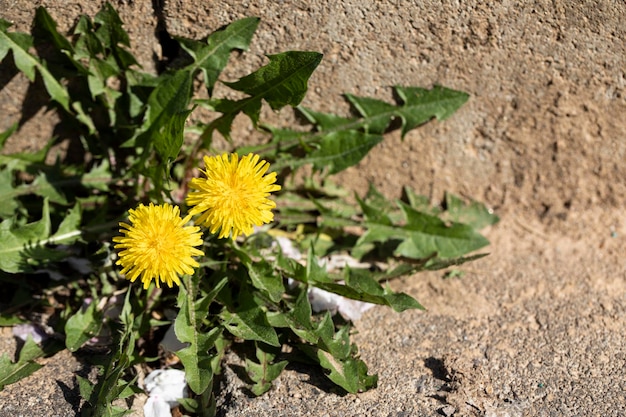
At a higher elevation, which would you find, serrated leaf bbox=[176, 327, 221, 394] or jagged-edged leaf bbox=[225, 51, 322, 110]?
jagged-edged leaf bbox=[225, 51, 322, 110]

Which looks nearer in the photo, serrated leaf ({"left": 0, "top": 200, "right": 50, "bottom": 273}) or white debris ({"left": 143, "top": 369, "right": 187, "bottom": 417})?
white debris ({"left": 143, "top": 369, "right": 187, "bottom": 417})

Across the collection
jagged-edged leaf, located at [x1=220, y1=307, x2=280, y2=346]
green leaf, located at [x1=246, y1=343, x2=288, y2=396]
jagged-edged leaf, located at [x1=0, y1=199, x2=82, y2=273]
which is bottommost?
green leaf, located at [x1=246, y1=343, x2=288, y2=396]

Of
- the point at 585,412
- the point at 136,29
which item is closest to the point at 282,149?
the point at 136,29

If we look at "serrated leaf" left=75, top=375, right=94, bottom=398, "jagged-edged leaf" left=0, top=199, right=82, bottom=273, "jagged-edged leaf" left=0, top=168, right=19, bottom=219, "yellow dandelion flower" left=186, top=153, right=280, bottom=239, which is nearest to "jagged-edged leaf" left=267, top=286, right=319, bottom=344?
"yellow dandelion flower" left=186, top=153, right=280, bottom=239

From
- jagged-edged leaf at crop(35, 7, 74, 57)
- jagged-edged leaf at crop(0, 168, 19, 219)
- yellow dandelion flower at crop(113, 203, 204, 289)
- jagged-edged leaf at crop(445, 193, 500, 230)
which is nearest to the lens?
yellow dandelion flower at crop(113, 203, 204, 289)

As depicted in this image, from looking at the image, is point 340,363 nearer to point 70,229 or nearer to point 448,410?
point 448,410

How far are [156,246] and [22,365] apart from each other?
2.64 ft

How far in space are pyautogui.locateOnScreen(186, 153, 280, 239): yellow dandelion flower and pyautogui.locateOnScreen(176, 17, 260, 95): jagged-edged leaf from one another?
64 cm

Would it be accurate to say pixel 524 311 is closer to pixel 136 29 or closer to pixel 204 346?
pixel 204 346

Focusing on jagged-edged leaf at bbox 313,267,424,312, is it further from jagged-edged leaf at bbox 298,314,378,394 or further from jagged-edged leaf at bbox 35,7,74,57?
jagged-edged leaf at bbox 35,7,74,57

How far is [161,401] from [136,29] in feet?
5.05

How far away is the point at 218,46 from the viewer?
2.74 m

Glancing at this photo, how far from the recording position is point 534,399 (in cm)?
240

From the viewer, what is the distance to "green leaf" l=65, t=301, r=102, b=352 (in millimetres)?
2514
